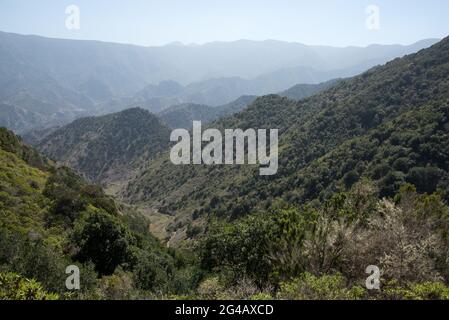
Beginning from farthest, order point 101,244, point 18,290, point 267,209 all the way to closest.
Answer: point 267,209
point 101,244
point 18,290

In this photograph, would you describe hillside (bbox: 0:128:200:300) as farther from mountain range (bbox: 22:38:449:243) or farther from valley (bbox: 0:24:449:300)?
mountain range (bbox: 22:38:449:243)

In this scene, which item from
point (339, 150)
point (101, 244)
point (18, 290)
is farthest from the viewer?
point (339, 150)

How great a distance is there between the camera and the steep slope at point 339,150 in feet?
217

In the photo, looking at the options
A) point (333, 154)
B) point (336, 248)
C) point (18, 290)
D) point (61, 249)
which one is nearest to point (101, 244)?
point (61, 249)

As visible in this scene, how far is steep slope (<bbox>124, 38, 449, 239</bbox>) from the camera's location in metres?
66.0

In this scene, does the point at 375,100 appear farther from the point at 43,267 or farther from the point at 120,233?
the point at 43,267

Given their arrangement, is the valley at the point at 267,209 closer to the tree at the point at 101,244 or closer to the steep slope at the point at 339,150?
the tree at the point at 101,244

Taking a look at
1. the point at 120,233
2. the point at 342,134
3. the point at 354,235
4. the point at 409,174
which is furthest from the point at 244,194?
the point at 354,235

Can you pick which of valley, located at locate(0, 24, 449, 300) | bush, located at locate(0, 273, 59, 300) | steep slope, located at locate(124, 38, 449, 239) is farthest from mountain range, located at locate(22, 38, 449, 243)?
bush, located at locate(0, 273, 59, 300)

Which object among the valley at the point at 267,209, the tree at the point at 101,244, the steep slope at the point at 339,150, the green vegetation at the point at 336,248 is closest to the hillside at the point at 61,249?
the tree at the point at 101,244

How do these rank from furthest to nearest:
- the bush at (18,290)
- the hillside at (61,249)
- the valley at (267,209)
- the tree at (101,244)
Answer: the tree at (101,244), the valley at (267,209), the hillside at (61,249), the bush at (18,290)

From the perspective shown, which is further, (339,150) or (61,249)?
(339,150)

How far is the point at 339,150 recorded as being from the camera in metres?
80.8

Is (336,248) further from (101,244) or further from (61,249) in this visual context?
(61,249)
